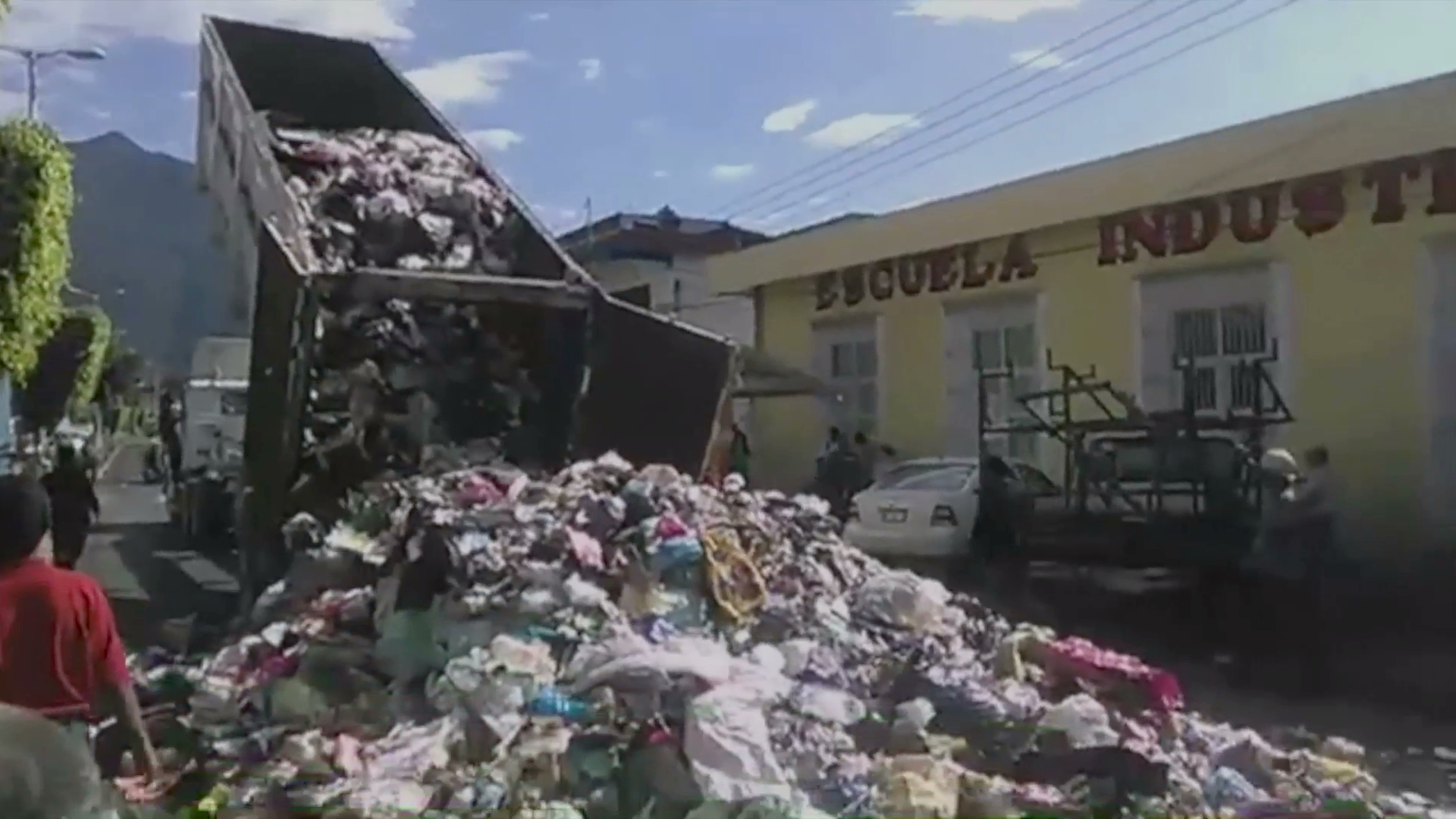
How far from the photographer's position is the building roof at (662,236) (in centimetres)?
2950

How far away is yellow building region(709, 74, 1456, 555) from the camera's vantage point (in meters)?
13.1

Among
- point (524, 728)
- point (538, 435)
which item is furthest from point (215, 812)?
point (538, 435)

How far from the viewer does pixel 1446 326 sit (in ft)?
42.7

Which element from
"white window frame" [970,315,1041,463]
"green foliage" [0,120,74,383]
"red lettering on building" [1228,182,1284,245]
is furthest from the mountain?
"red lettering on building" [1228,182,1284,245]

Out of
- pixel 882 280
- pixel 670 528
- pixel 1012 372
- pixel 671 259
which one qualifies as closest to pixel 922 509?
pixel 1012 372

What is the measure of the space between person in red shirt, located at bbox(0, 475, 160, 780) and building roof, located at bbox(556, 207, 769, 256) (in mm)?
23783

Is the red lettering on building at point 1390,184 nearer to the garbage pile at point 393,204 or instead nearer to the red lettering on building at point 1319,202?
the red lettering on building at point 1319,202

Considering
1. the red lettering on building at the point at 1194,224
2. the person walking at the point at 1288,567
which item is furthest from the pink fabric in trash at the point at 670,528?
the red lettering on building at the point at 1194,224

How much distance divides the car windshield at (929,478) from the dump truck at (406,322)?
546 cm

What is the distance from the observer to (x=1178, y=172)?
15.1m

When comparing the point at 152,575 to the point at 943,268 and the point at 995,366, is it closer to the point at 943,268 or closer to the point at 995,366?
the point at 995,366

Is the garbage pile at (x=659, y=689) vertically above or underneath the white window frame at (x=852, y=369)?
underneath

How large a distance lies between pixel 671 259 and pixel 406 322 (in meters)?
20.0

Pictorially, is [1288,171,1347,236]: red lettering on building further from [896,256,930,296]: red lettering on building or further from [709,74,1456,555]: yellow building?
[896,256,930,296]: red lettering on building
